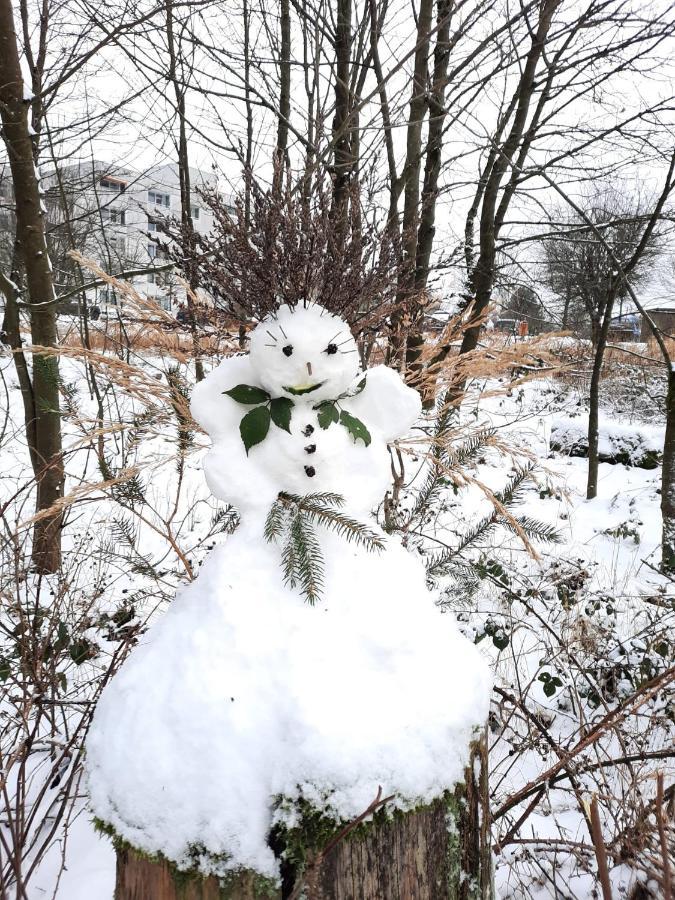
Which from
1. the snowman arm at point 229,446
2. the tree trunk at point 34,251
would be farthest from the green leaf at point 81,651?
the snowman arm at point 229,446

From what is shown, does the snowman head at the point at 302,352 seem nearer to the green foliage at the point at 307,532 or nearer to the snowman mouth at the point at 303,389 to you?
the snowman mouth at the point at 303,389

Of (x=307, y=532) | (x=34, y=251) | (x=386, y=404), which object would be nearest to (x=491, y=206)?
(x=34, y=251)

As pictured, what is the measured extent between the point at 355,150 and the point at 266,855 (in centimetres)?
264

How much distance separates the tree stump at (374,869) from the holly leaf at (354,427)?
2.00 feet

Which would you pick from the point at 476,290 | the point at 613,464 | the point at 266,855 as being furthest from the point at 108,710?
the point at 613,464

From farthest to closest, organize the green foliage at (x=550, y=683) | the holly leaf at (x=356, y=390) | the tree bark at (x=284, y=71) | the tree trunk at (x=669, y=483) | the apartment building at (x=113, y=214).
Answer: the tree bark at (x=284, y=71) < the tree trunk at (x=669, y=483) < the green foliage at (x=550, y=683) < the apartment building at (x=113, y=214) < the holly leaf at (x=356, y=390)

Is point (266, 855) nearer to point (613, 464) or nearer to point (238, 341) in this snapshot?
point (238, 341)

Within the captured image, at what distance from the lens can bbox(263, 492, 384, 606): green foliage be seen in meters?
0.85

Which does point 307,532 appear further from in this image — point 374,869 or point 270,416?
point 374,869

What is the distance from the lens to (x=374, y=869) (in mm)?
788

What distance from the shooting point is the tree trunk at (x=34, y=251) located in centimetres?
244

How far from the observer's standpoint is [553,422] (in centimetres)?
690

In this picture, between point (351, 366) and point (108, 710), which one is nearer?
point (108, 710)

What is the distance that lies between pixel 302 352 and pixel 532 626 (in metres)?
2.24
